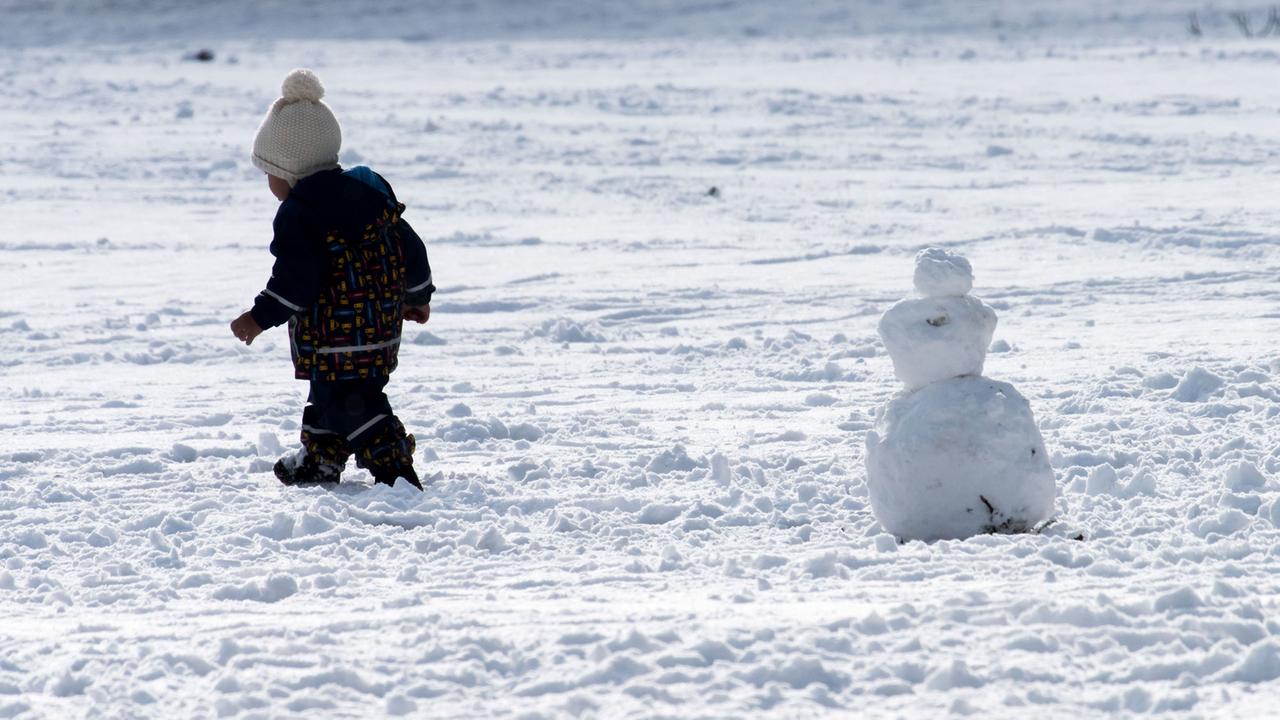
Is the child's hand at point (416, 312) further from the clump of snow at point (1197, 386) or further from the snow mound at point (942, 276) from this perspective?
the clump of snow at point (1197, 386)

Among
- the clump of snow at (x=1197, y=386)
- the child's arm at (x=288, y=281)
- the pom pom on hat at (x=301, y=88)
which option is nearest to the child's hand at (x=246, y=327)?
the child's arm at (x=288, y=281)

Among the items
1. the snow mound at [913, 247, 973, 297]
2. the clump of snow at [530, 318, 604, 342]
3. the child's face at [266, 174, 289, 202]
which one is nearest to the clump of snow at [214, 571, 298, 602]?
the child's face at [266, 174, 289, 202]

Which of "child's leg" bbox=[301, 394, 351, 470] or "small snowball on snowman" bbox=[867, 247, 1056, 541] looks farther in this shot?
"child's leg" bbox=[301, 394, 351, 470]

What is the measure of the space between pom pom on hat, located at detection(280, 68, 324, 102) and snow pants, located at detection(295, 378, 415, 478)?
2.62 feet

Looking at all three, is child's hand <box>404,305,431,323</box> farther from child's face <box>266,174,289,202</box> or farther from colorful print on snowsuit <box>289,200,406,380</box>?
child's face <box>266,174,289,202</box>

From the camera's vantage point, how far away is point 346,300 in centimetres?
433

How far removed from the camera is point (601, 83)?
53.9 feet

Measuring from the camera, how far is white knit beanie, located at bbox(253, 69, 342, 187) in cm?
438

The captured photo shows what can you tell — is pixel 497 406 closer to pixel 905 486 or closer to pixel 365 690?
pixel 905 486

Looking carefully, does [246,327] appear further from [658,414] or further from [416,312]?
[658,414]

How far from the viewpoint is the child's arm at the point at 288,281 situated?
13.9 ft

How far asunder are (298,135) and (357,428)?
835mm

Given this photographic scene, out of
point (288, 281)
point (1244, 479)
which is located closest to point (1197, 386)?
point (1244, 479)

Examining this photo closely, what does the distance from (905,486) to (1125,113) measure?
10363mm
